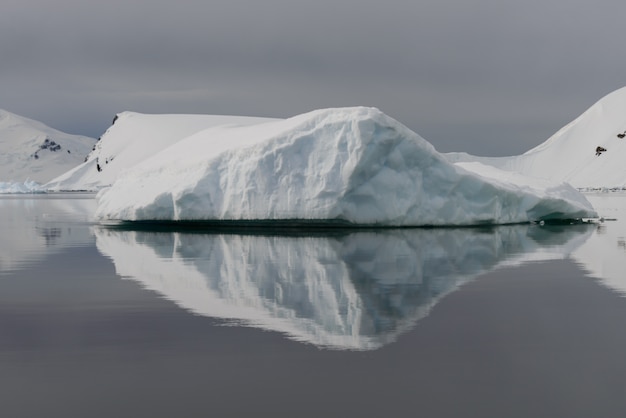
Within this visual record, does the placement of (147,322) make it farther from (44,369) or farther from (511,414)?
(511,414)

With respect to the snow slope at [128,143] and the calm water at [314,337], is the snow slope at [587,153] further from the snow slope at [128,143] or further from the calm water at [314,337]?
the calm water at [314,337]

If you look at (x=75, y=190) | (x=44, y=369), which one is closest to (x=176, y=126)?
(x=75, y=190)

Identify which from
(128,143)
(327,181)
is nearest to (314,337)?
(327,181)

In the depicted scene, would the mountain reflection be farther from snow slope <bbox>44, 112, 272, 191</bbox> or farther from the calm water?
snow slope <bbox>44, 112, 272, 191</bbox>

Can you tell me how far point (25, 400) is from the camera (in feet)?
13.7

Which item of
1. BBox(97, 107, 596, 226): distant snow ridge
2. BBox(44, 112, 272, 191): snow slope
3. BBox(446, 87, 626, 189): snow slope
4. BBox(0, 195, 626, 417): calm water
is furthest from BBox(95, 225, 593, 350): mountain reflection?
BBox(446, 87, 626, 189): snow slope

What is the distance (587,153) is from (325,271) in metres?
129

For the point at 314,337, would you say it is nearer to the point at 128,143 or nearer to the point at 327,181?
the point at 327,181

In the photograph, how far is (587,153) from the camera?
Result: 423ft

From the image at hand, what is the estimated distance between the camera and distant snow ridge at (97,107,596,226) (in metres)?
17.6

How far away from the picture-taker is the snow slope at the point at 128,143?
89562mm

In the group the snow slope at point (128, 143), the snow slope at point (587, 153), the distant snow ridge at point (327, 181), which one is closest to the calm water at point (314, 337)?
the distant snow ridge at point (327, 181)

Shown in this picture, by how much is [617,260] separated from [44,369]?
9.32 meters

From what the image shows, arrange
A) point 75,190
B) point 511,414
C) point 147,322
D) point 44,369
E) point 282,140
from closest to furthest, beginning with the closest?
point 511,414 → point 44,369 → point 147,322 → point 282,140 → point 75,190
